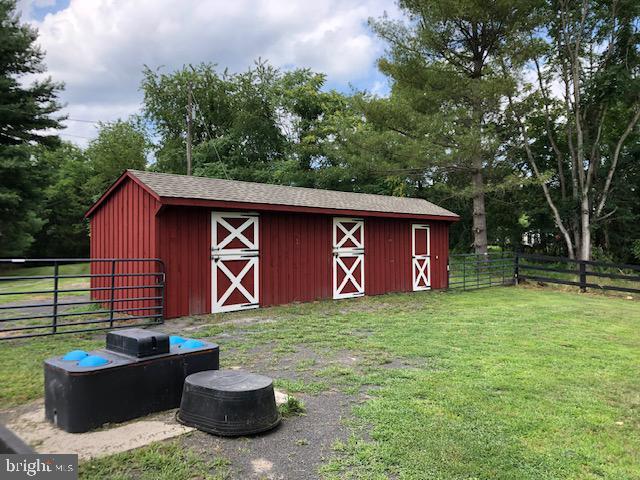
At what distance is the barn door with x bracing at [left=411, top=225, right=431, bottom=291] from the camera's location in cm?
1231

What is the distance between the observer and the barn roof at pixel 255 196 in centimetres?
774

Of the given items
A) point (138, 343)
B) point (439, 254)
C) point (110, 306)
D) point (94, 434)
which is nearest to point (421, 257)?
point (439, 254)

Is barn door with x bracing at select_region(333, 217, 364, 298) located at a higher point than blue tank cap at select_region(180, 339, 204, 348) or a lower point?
higher

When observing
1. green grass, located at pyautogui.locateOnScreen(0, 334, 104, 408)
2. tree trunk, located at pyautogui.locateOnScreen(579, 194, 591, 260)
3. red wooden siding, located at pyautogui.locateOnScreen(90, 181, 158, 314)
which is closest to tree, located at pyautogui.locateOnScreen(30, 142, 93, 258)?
red wooden siding, located at pyautogui.locateOnScreen(90, 181, 158, 314)

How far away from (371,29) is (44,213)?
21862 mm

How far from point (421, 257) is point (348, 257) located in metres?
2.88

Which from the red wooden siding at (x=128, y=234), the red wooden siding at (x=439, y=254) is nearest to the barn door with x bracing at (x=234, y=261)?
the red wooden siding at (x=128, y=234)

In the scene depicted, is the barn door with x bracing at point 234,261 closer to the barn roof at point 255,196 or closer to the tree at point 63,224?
the barn roof at point 255,196

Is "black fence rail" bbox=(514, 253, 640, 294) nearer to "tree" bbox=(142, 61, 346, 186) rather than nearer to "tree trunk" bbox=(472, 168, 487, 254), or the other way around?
"tree trunk" bbox=(472, 168, 487, 254)

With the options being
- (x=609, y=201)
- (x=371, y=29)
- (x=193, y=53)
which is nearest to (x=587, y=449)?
(x=371, y=29)

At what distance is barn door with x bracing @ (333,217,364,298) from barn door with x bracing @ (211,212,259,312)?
89.5 inches

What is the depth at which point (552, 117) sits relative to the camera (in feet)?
65.9

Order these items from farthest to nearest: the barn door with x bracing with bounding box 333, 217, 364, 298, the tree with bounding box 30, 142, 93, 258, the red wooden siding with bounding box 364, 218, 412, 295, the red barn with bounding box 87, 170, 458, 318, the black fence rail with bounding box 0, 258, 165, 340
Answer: the tree with bounding box 30, 142, 93, 258, the red wooden siding with bounding box 364, 218, 412, 295, the barn door with x bracing with bounding box 333, 217, 364, 298, the red barn with bounding box 87, 170, 458, 318, the black fence rail with bounding box 0, 258, 165, 340

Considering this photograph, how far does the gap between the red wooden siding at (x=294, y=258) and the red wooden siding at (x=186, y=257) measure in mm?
1243
